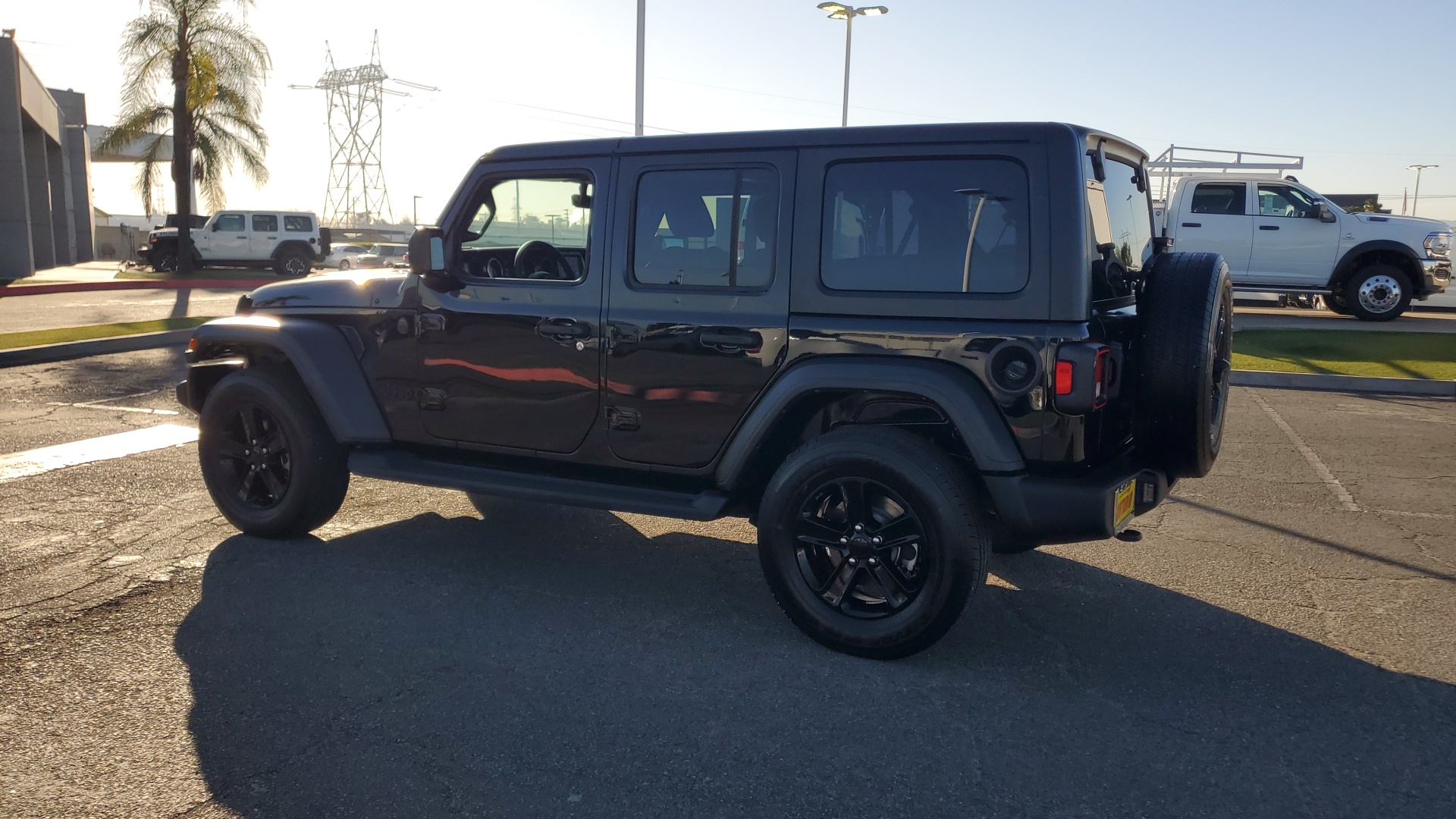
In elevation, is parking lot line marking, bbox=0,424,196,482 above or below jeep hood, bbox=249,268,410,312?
below

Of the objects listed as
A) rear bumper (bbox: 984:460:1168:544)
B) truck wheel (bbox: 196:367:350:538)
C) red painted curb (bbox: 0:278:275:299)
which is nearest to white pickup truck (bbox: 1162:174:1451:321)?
rear bumper (bbox: 984:460:1168:544)

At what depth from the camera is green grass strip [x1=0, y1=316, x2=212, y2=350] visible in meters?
12.2

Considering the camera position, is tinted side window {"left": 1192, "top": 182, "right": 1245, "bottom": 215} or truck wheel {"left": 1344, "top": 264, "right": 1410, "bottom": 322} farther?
tinted side window {"left": 1192, "top": 182, "right": 1245, "bottom": 215}

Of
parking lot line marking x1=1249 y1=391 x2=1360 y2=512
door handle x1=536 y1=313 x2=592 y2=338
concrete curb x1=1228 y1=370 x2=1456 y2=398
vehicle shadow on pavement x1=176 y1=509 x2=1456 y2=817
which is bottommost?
vehicle shadow on pavement x1=176 y1=509 x2=1456 y2=817

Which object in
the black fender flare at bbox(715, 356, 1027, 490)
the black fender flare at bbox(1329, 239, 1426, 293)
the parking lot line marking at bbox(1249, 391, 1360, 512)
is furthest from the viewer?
the black fender flare at bbox(1329, 239, 1426, 293)

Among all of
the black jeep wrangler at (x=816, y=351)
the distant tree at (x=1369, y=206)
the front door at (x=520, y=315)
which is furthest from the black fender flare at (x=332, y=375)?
the distant tree at (x=1369, y=206)

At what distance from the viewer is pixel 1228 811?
290 centimetres

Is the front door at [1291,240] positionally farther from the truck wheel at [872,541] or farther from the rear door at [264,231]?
the rear door at [264,231]

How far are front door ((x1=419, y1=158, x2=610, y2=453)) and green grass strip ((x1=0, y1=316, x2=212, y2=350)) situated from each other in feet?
30.4

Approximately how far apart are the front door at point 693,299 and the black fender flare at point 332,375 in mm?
1306

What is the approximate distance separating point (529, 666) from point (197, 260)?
111ft

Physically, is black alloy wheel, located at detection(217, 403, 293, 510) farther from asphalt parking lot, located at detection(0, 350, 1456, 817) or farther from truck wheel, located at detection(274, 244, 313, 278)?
truck wheel, located at detection(274, 244, 313, 278)

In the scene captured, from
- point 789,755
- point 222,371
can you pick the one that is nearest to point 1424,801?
point 789,755

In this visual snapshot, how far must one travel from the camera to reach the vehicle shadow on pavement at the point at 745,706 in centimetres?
298
